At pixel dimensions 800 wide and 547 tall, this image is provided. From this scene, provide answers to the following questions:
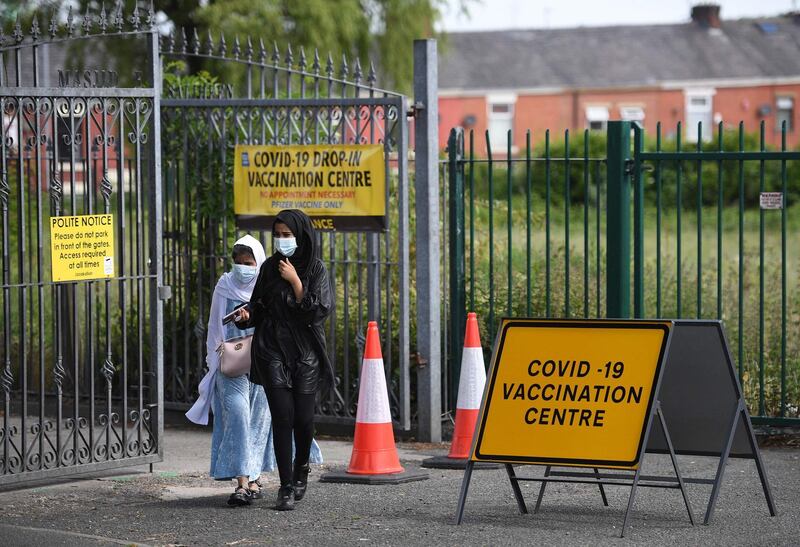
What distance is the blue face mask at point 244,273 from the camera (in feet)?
24.9

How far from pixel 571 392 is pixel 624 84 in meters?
51.8

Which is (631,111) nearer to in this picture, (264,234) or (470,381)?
(264,234)

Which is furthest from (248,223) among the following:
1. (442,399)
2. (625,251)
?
(625,251)

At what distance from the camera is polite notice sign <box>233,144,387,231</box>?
966 cm

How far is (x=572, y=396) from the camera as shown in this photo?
695 centimetres

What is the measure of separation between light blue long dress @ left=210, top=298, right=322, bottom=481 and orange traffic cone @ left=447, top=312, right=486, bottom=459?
58.6 inches

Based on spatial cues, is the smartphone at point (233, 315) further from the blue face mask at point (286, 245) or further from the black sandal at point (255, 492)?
the black sandal at point (255, 492)

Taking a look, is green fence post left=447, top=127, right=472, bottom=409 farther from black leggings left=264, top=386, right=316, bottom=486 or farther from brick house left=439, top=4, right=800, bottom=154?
brick house left=439, top=4, right=800, bottom=154

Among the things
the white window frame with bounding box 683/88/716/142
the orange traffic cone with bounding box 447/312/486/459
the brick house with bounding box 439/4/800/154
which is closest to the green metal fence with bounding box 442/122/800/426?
the orange traffic cone with bounding box 447/312/486/459

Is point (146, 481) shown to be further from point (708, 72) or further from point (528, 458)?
point (708, 72)

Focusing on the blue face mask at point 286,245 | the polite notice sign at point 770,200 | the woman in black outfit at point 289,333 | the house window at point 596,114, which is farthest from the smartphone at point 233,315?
the house window at point 596,114

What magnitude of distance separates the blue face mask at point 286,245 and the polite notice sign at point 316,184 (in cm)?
245

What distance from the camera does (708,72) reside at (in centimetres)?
5797

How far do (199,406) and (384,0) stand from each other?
78.9 feet
